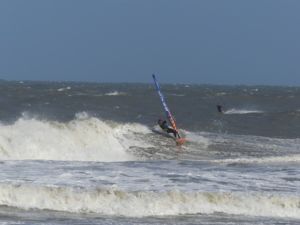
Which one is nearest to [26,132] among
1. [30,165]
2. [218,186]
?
[30,165]

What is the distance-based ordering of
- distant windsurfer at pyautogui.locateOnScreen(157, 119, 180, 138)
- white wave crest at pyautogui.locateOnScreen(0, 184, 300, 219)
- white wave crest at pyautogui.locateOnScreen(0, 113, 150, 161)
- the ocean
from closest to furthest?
the ocean, white wave crest at pyautogui.locateOnScreen(0, 184, 300, 219), white wave crest at pyautogui.locateOnScreen(0, 113, 150, 161), distant windsurfer at pyautogui.locateOnScreen(157, 119, 180, 138)

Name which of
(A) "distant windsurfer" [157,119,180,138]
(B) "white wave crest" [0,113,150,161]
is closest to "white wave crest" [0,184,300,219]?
(B) "white wave crest" [0,113,150,161]

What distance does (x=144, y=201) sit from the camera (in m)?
13.2

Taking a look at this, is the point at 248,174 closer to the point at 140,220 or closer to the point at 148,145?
the point at 140,220

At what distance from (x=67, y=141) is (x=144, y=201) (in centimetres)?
1178

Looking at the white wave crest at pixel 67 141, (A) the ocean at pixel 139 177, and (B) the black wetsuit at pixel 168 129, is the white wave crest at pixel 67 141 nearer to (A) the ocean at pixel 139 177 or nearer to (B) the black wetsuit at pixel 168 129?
(A) the ocean at pixel 139 177

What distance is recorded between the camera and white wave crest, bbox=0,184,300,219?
12898mm

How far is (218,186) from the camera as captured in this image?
1477cm

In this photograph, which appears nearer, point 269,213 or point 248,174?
point 269,213

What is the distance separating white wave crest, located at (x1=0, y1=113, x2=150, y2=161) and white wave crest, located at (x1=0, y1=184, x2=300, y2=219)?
744 centimetres

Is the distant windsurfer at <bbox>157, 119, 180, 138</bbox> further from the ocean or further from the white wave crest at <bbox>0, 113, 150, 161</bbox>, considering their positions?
the white wave crest at <bbox>0, 113, 150, 161</bbox>

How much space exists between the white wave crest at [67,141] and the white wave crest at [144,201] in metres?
7.44

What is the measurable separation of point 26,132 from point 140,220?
41.5 feet

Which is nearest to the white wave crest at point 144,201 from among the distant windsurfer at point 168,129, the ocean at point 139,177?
the ocean at point 139,177
